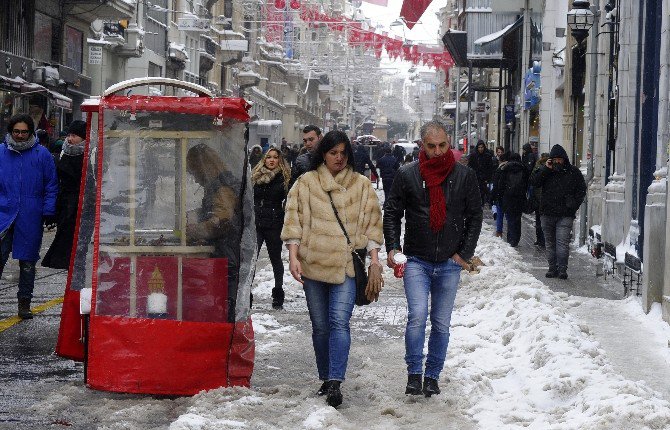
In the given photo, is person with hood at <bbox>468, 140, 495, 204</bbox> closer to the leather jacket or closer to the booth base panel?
the leather jacket

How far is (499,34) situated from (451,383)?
33949 millimetres

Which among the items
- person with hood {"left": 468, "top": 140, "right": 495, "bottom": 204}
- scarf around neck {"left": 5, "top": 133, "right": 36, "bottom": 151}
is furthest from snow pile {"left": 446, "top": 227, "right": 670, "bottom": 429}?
person with hood {"left": 468, "top": 140, "right": 495, "bottom": 204}

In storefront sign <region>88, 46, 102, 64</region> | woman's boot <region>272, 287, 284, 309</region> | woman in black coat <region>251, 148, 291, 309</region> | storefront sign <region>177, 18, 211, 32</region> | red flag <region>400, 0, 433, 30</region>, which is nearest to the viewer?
woman in black coat <region>251, 148, 291, 309</region>

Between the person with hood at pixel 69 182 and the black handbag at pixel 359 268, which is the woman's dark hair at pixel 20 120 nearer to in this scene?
the person with hood at pixel 69 182

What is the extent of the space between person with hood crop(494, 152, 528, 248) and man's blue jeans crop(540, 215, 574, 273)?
17.0 feet

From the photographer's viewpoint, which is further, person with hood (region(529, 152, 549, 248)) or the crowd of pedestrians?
person with hood (region(529, 152, 549, 248))

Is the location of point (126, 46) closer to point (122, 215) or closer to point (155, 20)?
point (155, 20)

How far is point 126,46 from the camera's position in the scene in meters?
46.5

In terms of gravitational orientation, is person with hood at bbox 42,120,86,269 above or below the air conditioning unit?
below

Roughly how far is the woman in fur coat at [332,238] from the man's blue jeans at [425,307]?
0.33 m

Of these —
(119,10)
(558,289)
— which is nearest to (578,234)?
(558,289)

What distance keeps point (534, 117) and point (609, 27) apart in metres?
19.6

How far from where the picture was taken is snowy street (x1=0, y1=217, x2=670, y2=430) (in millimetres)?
7141

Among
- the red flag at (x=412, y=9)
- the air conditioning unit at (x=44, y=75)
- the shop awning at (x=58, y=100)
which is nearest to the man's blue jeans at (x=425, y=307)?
the shop awning at (x=58, y=100)
